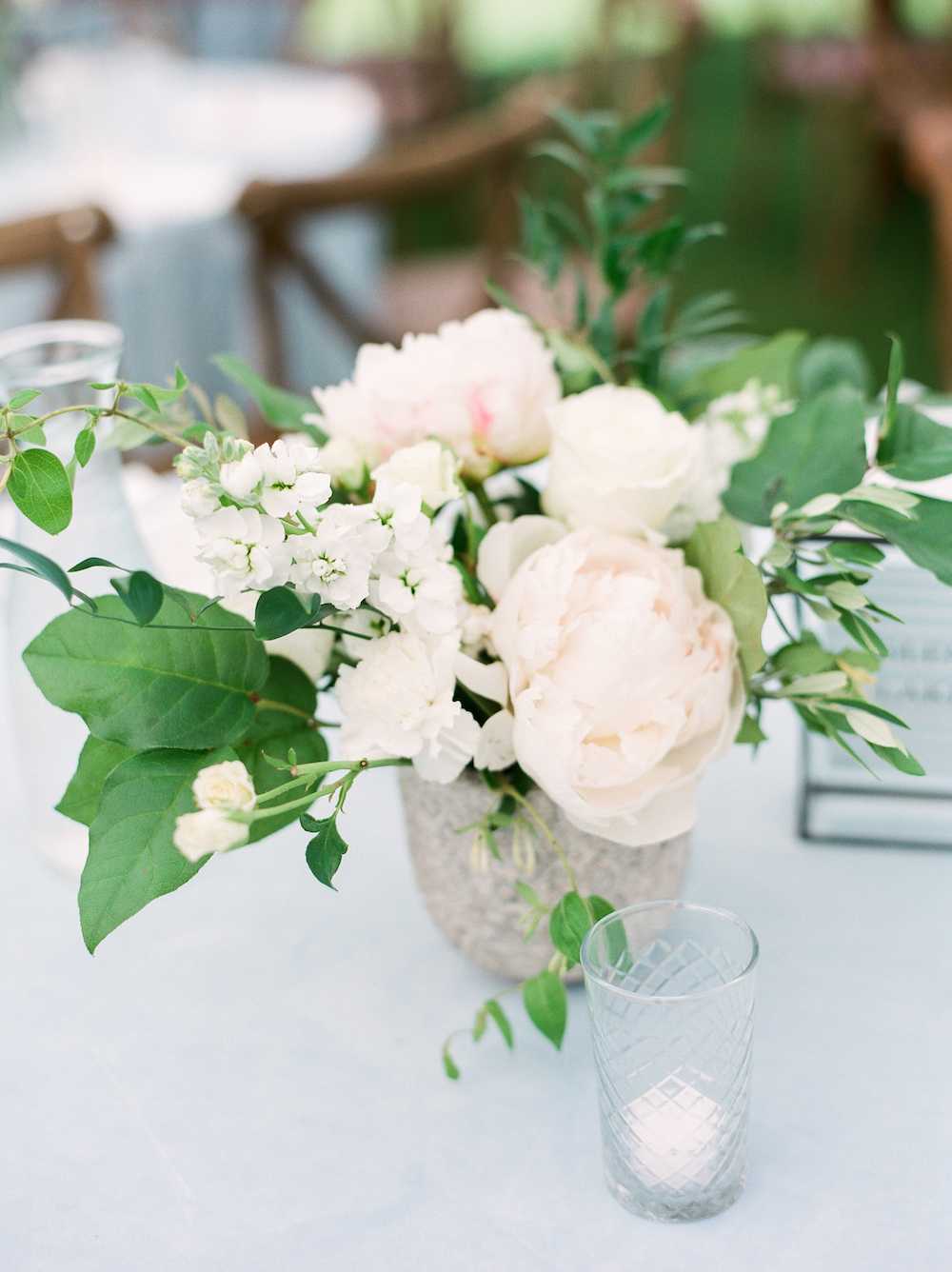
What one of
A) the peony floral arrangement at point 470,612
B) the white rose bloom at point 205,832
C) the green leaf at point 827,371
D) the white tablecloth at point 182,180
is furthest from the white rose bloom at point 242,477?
the white tablecloth at point 182,180

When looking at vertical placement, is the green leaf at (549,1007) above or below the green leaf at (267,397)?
below

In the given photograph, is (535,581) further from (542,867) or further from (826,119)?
(826,119)

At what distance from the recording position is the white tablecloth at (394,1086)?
52 centimetres

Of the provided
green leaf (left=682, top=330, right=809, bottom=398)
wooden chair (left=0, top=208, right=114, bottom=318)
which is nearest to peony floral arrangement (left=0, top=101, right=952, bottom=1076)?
green leaf (left=682, top=330, right=809, bottom=398)

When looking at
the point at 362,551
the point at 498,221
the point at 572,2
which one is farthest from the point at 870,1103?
the point at 572,2

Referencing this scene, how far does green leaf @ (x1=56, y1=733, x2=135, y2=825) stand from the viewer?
1.80 ft

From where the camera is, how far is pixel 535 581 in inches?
20.2

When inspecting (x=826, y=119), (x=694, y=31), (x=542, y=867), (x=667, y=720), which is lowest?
(x=826, y=119)

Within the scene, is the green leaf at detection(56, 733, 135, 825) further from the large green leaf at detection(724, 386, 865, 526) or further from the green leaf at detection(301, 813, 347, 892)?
the large green leaf at detection(724, 386, 865, 526)

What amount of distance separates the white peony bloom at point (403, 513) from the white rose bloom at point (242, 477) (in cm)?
5

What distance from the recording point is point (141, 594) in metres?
0.43

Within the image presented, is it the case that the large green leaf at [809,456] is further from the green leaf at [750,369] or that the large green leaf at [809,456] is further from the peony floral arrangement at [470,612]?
the green leaf at [750,369]

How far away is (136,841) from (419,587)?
0.51ft

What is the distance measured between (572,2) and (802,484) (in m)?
6.02
